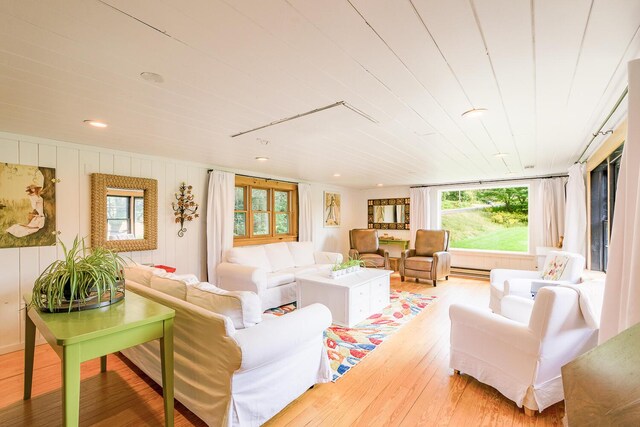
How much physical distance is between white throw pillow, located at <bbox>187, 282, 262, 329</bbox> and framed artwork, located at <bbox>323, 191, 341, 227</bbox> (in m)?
4.78

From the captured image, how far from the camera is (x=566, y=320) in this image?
184 centimetres

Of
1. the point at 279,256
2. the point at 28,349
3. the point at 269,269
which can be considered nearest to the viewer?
the point at 28,349

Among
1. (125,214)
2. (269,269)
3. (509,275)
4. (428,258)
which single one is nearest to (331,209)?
(428,258)

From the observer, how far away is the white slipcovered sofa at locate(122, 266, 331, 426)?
5.30ft

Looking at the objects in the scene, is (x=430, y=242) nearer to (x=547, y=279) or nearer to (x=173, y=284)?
(x=547, y=279)

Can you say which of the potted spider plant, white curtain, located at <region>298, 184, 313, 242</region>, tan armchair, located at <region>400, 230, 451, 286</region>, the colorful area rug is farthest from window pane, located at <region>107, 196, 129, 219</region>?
tan armchair, located at <region>400, 230, 451, 286</region>

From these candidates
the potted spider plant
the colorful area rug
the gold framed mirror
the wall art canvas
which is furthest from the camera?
the gold framed mirror

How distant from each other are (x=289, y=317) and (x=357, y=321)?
1730mm

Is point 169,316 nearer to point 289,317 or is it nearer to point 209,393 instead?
point 209,393

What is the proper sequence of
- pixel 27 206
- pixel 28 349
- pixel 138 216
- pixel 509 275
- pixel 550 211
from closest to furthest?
pixel 28 349 < pixel 27 206 < pixel 138 216 < pixel 509 275 < pixel 550 211

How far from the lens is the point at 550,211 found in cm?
541

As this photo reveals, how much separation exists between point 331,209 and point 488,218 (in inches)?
136

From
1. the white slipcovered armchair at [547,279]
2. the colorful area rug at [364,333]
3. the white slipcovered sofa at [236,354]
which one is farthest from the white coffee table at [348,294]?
the white slipcovered armchair at [547,279]

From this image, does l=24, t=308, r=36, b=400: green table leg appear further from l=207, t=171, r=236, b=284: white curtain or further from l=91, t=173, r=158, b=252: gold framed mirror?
l=207, t=171, r=236, b=284: white curtain
